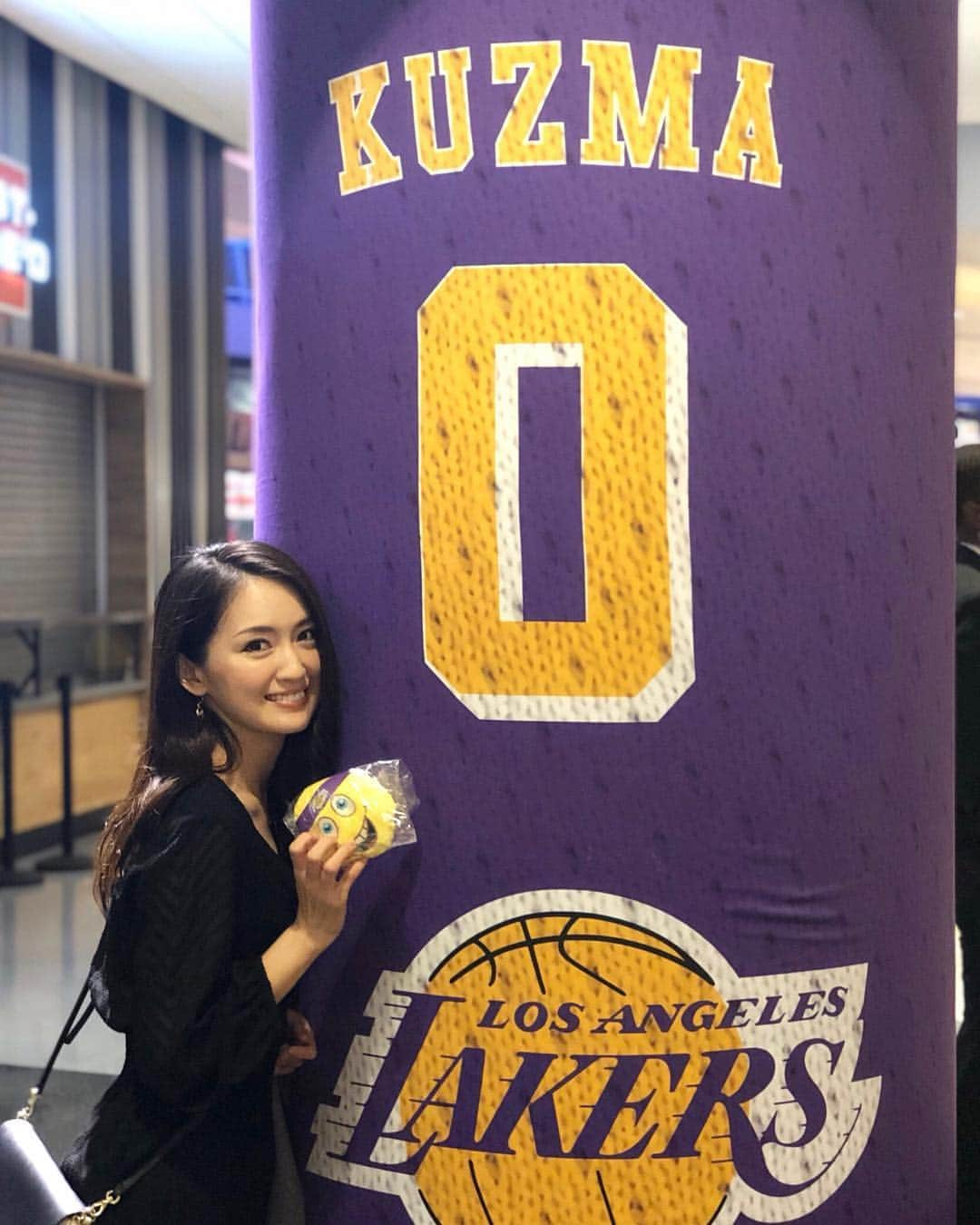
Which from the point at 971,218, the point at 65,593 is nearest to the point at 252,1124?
the point at 65,593

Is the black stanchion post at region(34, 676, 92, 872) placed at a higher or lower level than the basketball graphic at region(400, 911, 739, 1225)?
lower

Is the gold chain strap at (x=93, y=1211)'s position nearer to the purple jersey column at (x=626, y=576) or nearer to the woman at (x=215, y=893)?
the woman at (x=215, y=893)

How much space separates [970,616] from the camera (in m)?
2.64

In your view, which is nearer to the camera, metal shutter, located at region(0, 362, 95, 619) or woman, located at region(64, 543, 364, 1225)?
woman, located at region(64, 543, 364, 1225)

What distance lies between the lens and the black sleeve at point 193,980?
4.77ft

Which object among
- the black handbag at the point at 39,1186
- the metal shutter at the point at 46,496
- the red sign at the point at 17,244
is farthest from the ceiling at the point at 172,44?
the black handbag at the point at 39,1186

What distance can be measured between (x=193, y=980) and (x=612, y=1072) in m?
0.47

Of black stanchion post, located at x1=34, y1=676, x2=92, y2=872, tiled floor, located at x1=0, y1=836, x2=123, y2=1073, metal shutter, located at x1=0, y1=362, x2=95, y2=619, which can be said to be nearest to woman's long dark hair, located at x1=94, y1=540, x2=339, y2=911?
tiled floor, located at x1=0, y1=836, x2=123, y2=1073

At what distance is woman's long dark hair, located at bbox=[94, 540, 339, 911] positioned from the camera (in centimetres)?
157

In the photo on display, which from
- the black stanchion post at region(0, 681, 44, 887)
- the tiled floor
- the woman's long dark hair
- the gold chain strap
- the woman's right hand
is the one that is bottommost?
the tiled floor

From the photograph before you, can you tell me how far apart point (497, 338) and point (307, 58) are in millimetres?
439

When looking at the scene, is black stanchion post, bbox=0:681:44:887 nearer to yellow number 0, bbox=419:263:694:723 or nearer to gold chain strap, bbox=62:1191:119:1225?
gold chain strap, bbox=62:1191:119:1225

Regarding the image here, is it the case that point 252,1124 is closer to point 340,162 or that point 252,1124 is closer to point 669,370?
point 669,370

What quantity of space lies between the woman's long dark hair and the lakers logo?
0.30 metres
